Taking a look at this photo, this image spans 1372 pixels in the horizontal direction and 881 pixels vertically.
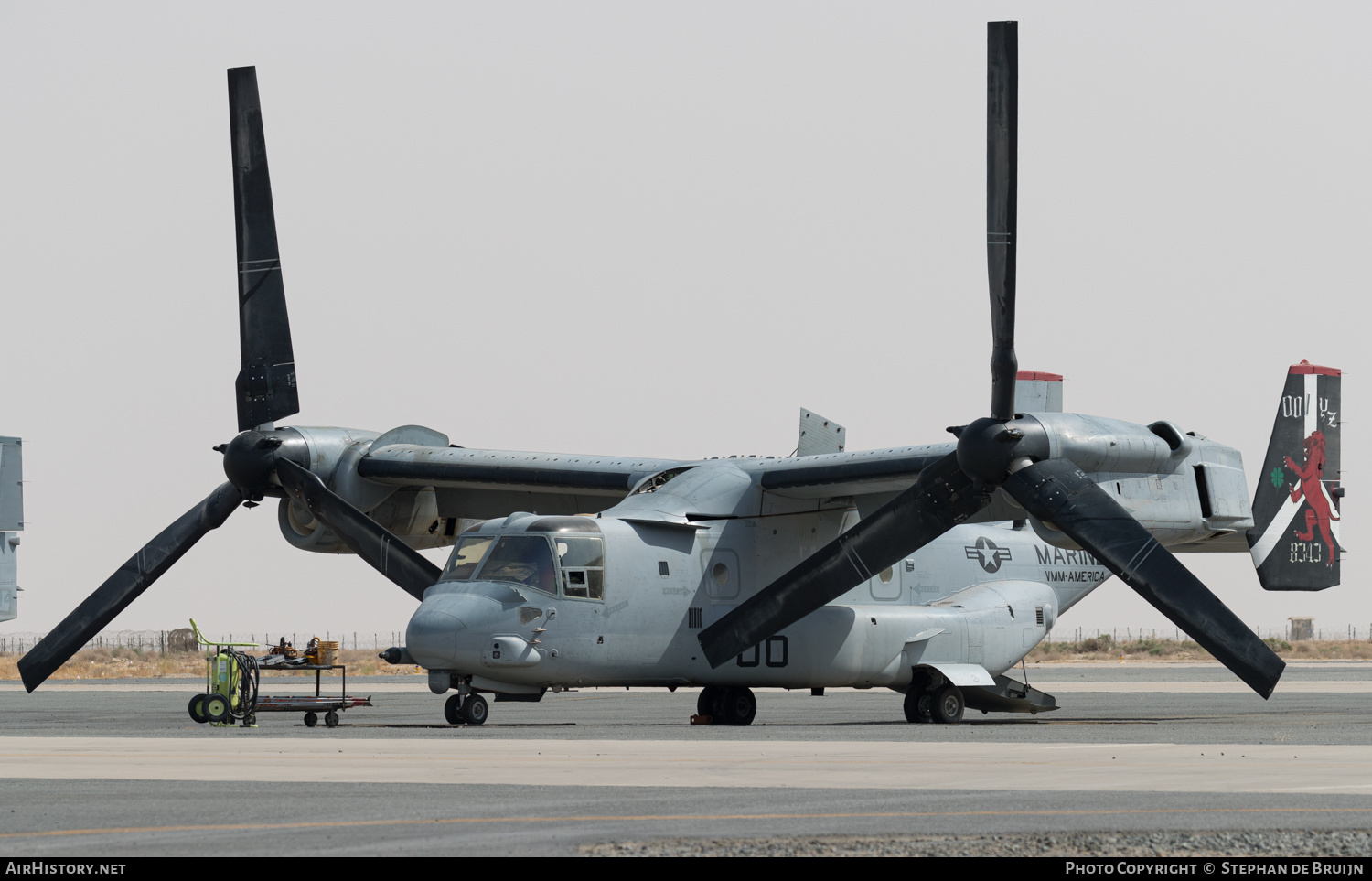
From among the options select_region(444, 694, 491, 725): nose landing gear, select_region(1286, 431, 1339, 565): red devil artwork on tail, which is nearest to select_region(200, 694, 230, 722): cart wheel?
select_region(444, 694, 491, 725): nose landing gear

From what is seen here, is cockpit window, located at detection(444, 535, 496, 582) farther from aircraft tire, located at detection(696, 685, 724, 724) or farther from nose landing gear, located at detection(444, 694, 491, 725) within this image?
aircraft tire, located at detection(696, 685, 724, 724)

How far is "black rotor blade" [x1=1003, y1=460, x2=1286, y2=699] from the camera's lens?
20.0 metres

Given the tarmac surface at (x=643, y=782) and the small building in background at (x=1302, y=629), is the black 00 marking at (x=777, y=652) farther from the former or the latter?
the small building in background at (x=1302, y=629)

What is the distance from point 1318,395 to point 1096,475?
761 centimetres

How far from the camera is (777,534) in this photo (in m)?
25.8

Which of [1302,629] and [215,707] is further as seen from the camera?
[1302,629]

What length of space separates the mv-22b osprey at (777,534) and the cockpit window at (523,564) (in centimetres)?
3

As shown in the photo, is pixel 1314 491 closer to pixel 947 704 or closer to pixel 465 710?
pixel 947 704

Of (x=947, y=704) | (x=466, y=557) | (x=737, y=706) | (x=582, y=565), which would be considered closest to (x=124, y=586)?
(x=466, y=557)

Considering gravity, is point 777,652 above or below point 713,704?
above

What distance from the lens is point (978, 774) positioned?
1436 cm

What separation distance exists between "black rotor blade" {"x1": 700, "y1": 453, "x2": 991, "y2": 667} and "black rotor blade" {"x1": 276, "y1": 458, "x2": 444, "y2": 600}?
15.2 feet

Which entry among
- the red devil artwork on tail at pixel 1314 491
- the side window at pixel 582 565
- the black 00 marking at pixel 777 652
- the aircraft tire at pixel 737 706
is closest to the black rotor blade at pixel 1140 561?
the black 00 marking at pixel 777 652

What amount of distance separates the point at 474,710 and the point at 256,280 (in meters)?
7.84
